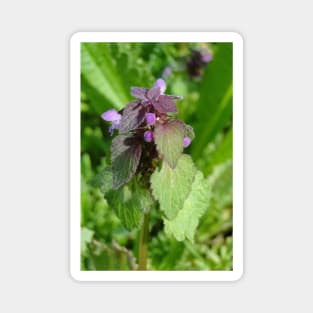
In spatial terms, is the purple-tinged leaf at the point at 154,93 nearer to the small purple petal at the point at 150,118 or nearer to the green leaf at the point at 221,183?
the small purple petal at the point at 150,118

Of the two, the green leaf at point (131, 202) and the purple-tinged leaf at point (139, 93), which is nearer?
the purple-tinged leaf at point (139, 93)

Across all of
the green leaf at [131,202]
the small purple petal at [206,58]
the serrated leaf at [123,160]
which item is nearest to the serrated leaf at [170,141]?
the serrated leaf at [123,160]

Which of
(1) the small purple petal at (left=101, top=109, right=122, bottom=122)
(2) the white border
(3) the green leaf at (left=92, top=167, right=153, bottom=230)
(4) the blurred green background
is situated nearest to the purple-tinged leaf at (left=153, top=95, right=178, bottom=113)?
(1) the small purple petal at (left=101, top=109, right=122, bottom=122)

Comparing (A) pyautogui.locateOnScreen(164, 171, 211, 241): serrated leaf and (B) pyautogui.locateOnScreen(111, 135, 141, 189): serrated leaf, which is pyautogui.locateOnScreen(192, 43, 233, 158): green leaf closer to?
(A) pyautogui.locateOnScreen(164, 171, 211, 241): serrated leaf

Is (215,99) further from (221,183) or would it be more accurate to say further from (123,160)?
(123,160)

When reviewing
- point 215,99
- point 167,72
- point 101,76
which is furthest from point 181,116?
point 101,76
